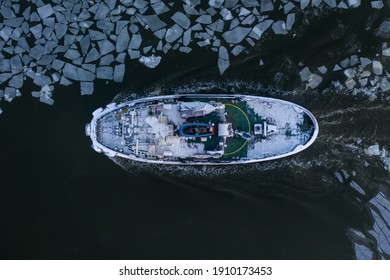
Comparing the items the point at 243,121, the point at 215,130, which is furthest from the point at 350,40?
the point at 215,130

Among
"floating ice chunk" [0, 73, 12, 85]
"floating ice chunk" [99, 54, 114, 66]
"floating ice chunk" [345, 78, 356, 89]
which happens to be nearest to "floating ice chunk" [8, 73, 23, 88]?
"floating ice chunk" [0, 73, 12, 85]

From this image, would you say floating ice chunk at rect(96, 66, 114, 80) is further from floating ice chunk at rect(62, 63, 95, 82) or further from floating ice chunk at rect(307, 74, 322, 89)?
floating ice chunk at rect(307, 74, 322, 89)

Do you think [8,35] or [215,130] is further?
[8,35]

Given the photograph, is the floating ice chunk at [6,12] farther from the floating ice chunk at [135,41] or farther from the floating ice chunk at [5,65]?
the floating ice chunk at [135,41]

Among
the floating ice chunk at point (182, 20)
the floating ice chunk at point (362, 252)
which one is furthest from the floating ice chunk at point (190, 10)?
the floating ice chunk at point (362, 252)

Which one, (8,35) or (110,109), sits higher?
(8,35)

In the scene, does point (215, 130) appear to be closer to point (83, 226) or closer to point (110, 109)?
point (110, 109)
